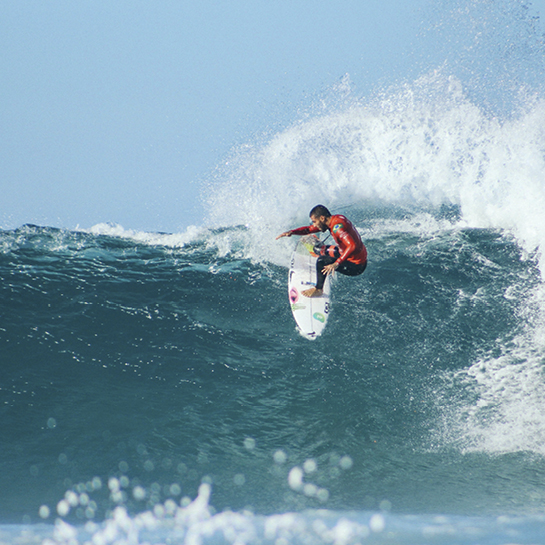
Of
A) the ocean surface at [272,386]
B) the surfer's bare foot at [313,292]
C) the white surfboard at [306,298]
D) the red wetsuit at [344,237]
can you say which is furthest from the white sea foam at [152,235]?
the red wetsuit at [344,237]

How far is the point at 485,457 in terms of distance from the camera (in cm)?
469

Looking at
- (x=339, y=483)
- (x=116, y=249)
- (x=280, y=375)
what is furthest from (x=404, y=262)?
(x=116, y=249)

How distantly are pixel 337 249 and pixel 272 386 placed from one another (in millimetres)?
2114

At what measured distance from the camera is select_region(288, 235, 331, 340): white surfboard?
6.14 metres

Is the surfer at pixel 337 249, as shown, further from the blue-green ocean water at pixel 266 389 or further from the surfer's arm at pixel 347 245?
the blue-green ocean water at pixel 266 389

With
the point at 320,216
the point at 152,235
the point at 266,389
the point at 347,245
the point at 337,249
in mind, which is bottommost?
the point at 266,389

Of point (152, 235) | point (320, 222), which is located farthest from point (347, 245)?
point (152, 235)

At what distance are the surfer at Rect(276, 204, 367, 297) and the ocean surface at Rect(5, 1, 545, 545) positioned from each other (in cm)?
71

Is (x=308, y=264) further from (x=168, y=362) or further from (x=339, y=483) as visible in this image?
(x=339, y=483)

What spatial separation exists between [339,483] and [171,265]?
5344mm

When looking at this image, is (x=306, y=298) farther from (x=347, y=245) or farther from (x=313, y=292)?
(x=347, y=245)

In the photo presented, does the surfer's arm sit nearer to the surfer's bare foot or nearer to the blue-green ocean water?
the surfer's bare foot

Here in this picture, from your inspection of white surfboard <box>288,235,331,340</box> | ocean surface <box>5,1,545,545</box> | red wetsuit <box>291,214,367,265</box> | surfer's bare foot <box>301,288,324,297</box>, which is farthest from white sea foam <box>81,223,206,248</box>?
red wetsuit <box>291,214,367,265</box>

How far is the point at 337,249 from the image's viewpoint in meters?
6.57
